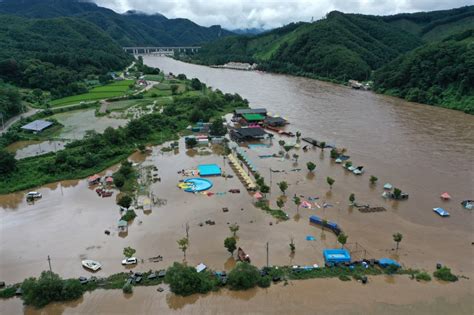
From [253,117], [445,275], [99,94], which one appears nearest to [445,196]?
[445,275]

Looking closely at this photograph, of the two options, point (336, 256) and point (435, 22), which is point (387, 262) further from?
point (435, 22)

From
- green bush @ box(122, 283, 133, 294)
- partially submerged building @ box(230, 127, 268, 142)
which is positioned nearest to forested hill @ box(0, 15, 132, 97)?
partially submerged building @ box(230, 127, 268, 142)

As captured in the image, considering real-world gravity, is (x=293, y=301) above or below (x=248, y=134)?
below

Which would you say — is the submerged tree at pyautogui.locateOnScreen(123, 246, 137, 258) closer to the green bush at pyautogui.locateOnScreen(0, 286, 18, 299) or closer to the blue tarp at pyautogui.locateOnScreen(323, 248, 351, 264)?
the green bush at pyautogui.locateOnScreen(0, 286, 18, 299)

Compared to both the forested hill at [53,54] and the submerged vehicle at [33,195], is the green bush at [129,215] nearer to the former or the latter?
the submerged vehicle at [33,195]

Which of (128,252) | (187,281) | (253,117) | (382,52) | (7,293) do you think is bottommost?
(7,293)

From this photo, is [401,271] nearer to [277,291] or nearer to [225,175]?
[277,291]

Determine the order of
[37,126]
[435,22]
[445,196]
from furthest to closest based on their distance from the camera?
[435,22], [37,126], [445,196]

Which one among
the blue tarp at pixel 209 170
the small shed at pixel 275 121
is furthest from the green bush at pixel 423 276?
the small shed at pixel 275 121
